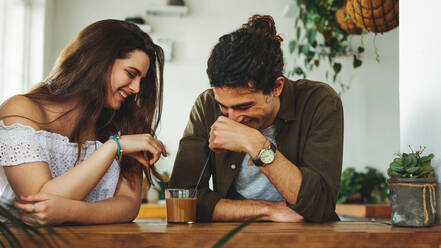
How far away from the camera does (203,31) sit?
4.61 meters

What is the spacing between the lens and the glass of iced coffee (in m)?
1.35

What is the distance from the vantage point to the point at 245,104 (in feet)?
5.05

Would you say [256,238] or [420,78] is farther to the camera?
[420,78]

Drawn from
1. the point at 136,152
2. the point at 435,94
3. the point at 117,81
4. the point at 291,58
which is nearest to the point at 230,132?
the point at 136,152

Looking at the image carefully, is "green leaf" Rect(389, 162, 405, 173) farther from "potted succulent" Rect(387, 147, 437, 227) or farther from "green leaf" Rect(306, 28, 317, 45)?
"green leaf" Rect(306, 28, 317, 45)

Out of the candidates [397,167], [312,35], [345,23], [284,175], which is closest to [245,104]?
[284,175]

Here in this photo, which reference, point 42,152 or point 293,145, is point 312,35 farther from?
point 42,152

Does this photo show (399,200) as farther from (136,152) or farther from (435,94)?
(136,152)

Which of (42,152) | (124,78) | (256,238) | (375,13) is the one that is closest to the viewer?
(256,238)

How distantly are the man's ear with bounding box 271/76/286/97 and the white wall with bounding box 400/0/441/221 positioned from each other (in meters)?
0.42

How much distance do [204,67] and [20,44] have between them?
65.7 inches

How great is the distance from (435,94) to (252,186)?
712 mm

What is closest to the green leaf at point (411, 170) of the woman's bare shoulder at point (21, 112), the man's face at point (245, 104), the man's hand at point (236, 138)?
the man's hand at point (236, 138)

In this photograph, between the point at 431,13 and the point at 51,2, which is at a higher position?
the point at 51,2
